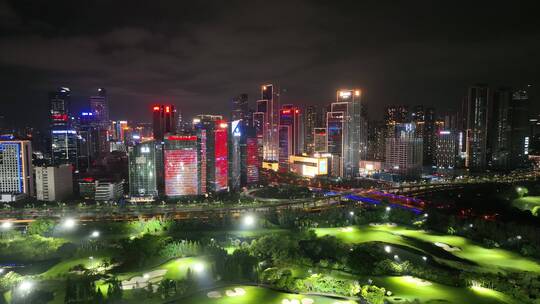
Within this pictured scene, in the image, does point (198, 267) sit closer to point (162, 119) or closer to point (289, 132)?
point (162, 119)

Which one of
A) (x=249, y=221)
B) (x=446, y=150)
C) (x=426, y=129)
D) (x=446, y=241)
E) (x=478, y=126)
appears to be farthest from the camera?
(x=426, y=129)

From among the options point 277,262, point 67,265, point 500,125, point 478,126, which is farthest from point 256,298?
point 500,125

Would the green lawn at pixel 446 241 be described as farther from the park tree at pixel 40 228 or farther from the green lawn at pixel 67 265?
the park tree at pixel 40 228

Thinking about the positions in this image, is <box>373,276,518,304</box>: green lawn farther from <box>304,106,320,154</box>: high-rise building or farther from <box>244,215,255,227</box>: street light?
<box>304,106,320,154</box>: high-rise building

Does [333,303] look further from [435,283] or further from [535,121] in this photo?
[535,121]

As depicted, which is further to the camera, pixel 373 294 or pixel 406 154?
pixel 406 154

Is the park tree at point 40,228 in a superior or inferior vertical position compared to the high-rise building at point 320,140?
inferior

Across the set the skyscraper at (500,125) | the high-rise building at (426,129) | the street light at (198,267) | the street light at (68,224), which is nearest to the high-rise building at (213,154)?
the street light at (68,224)
